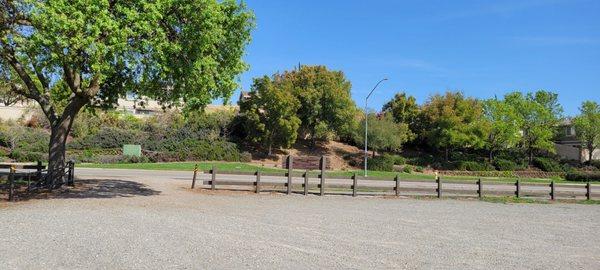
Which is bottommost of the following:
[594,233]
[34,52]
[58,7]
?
[594,233]

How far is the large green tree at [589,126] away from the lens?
62938mm

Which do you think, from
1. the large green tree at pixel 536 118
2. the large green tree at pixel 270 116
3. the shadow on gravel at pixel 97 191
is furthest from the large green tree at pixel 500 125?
the shadow on gravel at pixel 97 191

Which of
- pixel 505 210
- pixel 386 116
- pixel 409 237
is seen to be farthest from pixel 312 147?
pixel 409 237

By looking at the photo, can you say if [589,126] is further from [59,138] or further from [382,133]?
[59,138]

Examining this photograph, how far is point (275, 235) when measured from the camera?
1200 cm

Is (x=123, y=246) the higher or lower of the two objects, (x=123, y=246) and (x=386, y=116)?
the lower

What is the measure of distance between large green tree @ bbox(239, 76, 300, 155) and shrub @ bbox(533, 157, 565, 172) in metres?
27.6

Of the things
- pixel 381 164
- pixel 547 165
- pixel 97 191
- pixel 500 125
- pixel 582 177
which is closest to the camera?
pixel 97 191

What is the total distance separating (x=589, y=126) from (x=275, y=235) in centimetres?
6143

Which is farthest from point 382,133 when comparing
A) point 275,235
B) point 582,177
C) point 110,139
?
point 275,235

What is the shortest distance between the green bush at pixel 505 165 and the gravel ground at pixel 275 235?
37.9 meters

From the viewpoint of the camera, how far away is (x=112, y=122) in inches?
1977

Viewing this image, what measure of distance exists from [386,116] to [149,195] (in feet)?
140

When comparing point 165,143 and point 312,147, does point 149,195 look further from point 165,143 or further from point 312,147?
point 312,147
